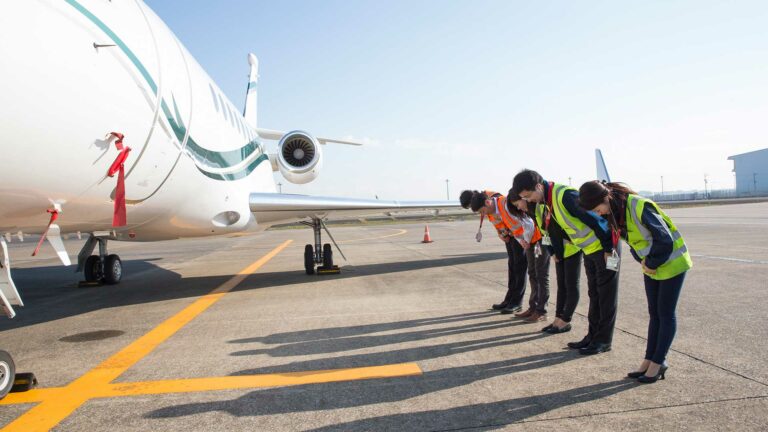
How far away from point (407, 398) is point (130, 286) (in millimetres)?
9087

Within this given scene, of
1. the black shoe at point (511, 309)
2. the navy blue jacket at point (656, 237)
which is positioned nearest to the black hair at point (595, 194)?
the navy blue jacket at point (656, 237)

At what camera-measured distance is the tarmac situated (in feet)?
11.6

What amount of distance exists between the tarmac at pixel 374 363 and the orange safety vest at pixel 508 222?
1091 mm

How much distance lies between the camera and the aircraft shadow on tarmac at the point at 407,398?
3.44 metres

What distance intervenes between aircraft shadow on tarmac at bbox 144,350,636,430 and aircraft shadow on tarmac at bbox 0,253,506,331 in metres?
5.05

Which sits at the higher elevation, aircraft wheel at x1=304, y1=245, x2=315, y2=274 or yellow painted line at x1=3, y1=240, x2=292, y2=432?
aircraft wheel at x1=304, y1=245, x2=315, y2=274

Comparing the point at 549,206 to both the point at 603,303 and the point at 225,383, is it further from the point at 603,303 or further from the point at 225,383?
the point at 225,383

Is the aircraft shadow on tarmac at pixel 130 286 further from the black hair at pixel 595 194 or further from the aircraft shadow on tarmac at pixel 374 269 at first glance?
the black hair at pixel 595 194

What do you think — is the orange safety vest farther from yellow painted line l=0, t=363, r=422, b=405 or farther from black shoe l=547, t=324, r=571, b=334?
yellow painted line l=0, t=363, r=422, b=405

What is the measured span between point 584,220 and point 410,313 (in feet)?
9.45

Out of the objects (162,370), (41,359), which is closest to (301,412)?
(162,370)

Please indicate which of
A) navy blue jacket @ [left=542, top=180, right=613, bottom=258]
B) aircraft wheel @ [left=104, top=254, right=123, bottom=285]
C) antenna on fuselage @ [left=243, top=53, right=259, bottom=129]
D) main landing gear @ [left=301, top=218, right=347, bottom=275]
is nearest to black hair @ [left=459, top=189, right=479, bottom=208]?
navy blue jacket @ [left=542, top=180, right=613, bottom=258]

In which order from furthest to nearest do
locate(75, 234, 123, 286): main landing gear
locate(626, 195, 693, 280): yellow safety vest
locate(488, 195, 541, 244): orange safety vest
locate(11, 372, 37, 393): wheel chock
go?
locate(75, 234, 123, 286): main landing gear < locate(488, 195, 541, 244): orange safety vest < locate(11, 372, 37, 393): wheel chock < locate(626, 195, 693, 280): yellow safety vest

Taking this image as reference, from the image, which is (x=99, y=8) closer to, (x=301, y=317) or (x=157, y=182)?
(x=157, y=182)
